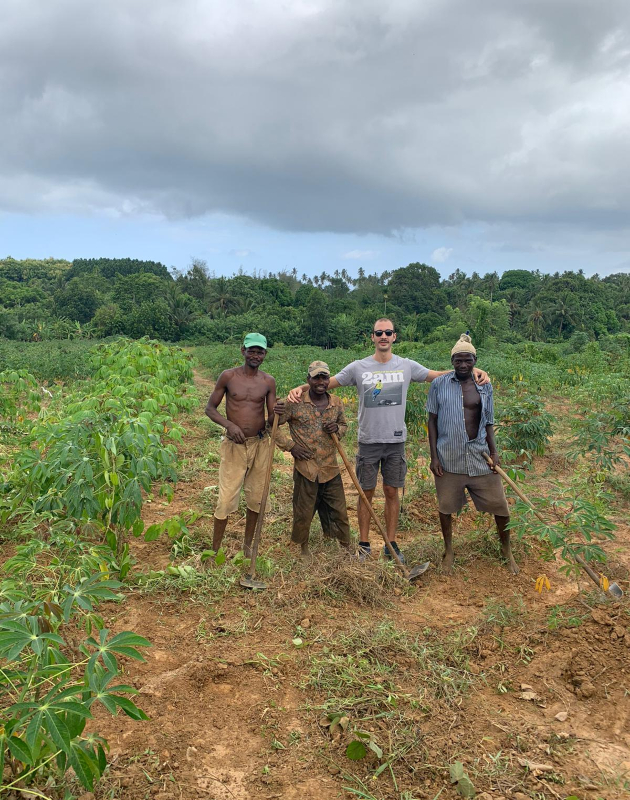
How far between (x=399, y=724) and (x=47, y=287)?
71472mm

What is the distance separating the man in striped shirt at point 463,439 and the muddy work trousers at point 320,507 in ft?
2.15

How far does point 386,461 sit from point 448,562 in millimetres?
772

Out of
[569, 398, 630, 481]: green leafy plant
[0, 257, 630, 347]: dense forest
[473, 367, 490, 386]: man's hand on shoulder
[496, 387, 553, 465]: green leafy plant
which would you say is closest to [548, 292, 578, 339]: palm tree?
[0, 257, 630, 347]: dense forest

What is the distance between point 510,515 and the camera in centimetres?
363

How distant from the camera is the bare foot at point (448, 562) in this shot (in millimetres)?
3713

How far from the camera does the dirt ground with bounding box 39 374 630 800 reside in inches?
81.0

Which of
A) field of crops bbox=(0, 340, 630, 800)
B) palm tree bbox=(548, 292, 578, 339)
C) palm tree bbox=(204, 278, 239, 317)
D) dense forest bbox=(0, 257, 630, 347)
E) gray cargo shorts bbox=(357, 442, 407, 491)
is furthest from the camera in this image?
palm tree bbox=(204, 278, 239, 317)

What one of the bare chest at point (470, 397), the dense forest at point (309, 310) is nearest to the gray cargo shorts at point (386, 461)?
the bare chest at point (470, 397)

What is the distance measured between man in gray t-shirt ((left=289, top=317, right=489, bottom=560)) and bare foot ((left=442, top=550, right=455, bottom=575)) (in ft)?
1.03

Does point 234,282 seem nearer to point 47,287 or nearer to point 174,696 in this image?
point 47,287

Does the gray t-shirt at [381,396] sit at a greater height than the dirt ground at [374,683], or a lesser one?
greater

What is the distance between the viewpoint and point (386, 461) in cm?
388

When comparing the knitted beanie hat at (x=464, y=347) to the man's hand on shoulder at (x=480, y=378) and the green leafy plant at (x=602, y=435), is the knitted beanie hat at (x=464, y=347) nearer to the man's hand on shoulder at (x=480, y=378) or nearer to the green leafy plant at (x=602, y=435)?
the man's hand on shoulder at (x=480, y=378)

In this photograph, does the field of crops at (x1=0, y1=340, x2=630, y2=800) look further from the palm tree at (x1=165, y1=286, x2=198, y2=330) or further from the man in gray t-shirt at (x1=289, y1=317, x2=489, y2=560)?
the palm tree at (x1=165, y1=286, x2=198, y2=330)
